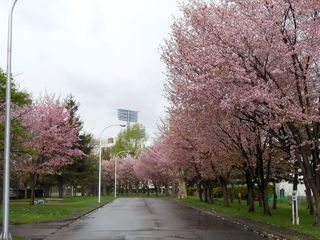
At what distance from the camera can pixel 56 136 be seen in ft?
129

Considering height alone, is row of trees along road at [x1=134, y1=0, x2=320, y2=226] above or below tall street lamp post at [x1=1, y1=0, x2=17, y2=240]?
above

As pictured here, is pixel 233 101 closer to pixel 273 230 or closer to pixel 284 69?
pixel 284 69

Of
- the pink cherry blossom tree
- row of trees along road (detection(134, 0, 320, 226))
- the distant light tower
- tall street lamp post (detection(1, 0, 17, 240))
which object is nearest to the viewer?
tall street lamp post (detection(1, 0, 17, 240))

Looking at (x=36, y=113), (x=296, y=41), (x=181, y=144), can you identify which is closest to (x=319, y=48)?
(x=296, y=41)

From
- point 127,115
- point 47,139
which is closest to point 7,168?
point 47,139

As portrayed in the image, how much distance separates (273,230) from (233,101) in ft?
17.4

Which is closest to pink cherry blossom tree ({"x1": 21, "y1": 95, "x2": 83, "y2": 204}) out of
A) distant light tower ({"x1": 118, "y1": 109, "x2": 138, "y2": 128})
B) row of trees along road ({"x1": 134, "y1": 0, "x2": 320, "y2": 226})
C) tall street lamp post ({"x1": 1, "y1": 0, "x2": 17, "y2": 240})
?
row of trees along road ({"x1": 134, "y1": 0, "x2": 320, "y2": 226})

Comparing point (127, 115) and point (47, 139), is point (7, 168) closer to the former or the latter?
point (47, 139)

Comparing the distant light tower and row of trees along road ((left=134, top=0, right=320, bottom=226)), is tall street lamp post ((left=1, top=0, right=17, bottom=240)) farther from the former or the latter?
the distant light tower

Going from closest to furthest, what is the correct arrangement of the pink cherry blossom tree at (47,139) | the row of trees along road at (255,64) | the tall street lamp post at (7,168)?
the tall street lamp post at (7,168) → the row of trees along road at (255,64) → the pink cherry blossom tree at (47,139)

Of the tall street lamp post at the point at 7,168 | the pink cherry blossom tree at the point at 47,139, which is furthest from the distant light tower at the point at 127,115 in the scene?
the tall street lamp post at the point at 7,168

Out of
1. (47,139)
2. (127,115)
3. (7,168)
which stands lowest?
(7,168)

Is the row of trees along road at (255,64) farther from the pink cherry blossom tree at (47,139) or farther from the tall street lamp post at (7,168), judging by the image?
the pink cherry blossom tree at (47,139)

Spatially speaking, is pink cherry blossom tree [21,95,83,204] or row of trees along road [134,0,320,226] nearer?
Answer: row of trees along road [134,0,320,226]
